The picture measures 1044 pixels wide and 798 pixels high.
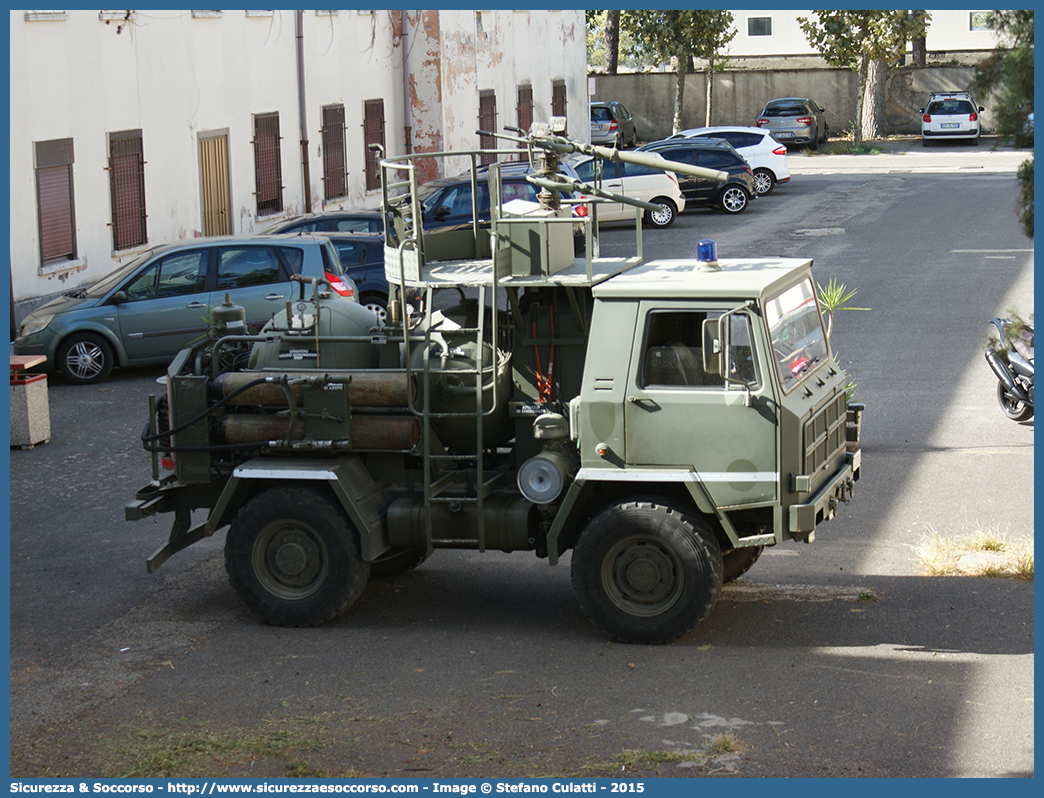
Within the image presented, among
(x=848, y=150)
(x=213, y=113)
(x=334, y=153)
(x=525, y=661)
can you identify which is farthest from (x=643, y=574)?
(x=848, y=150)

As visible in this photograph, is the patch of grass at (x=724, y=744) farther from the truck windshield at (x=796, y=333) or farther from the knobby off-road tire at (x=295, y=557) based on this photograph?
the knobby off-road tire at (x=295, y=557)

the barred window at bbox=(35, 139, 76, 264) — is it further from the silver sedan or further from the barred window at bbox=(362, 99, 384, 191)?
the silver sedan

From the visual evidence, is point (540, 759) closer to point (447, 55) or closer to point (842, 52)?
point (447, 55)

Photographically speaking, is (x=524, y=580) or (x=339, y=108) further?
(x=339, y=108)

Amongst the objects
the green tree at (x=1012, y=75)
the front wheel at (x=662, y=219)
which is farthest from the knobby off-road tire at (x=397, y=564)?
the front wheel at (x=662, y=219)

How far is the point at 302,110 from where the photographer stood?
2739 centimetres

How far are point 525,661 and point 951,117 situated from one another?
4186cm

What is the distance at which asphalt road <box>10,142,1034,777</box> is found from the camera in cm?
649

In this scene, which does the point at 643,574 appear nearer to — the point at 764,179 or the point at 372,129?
the point at 372,129

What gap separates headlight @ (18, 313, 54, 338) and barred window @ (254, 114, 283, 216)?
9.91 meters

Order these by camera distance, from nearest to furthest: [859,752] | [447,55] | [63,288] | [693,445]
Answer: [859,752] → [693,445] → [63,288] → [447,55]

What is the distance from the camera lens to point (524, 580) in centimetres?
930

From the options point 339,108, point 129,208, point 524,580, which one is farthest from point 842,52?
point 524,580

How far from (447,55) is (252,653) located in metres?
25.8
